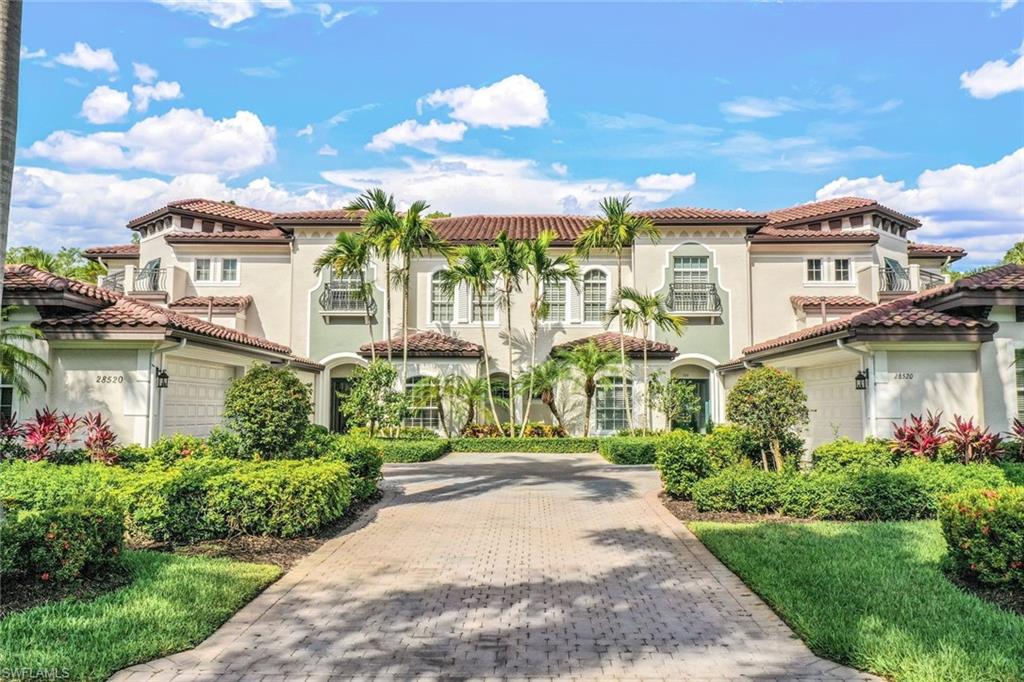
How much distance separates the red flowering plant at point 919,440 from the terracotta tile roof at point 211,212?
23.3 metres

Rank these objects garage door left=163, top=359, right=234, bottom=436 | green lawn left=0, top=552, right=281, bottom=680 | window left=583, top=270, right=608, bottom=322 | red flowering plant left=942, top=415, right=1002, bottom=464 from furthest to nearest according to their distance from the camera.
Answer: window left=583, top=270, right=608, bottom=322
garage door left=163, top=359, right=234, bottom=436
red flowering plant left=942, top=415, right=1002, bottom=464
green lawn left=0, top=552, right=281, bottom=680

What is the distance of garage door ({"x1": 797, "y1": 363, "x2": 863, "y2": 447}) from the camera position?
14.6m

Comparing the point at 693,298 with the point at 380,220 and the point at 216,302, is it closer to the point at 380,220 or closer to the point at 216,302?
the point at 380,220

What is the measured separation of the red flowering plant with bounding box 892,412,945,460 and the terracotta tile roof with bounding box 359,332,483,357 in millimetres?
14182

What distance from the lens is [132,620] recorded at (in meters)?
5.29

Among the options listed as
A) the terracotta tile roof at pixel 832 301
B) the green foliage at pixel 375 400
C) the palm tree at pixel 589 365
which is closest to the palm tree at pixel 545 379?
the palm tree at pixel 589 365

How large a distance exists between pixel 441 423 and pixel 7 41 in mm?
19592

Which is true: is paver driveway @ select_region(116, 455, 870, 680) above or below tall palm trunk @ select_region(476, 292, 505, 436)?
below

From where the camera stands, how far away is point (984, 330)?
12.8 metres

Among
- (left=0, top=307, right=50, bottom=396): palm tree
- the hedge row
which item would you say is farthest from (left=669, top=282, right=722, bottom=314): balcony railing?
(left=0, top=307, right=50, bottom=396): palm tree

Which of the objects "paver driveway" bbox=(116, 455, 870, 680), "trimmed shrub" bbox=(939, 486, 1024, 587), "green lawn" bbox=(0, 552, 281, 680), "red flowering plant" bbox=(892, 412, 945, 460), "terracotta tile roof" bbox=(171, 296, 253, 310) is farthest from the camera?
"terracotta tile roof" bbox=(171, 296, 253, 310)

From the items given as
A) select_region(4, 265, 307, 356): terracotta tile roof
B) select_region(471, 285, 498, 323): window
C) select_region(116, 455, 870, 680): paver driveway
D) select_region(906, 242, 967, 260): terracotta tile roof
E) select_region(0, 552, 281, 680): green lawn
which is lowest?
select_region(116, 455, 870, 680): paver driveway

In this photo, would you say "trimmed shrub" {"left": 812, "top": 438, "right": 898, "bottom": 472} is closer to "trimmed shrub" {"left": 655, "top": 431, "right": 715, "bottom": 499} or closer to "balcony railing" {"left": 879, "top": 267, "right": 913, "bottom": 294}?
"trimmed shrub" {"left": 655, "top": 431, "right": 715, "bottom": 499}

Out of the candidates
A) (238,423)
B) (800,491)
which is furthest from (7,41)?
(800,491)
